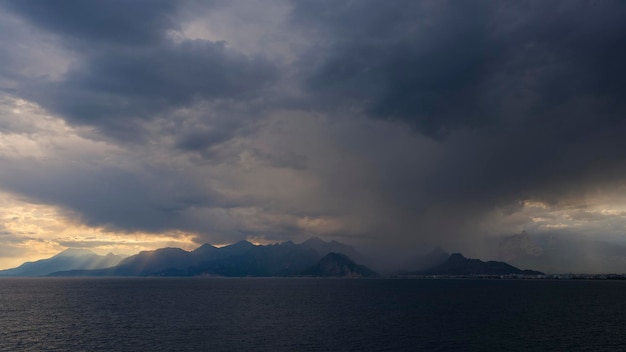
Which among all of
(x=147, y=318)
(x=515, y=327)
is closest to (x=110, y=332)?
(x=147, y=318)

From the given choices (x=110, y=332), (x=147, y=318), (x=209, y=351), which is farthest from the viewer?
(x=147, y=318)

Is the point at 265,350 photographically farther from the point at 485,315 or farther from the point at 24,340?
the point at 485,315

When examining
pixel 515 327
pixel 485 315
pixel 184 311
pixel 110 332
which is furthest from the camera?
pixel 184 311

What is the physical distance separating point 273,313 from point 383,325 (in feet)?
150

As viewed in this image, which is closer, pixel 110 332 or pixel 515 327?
pixel 110 332

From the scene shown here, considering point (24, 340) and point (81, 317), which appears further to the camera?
point (81, 317)

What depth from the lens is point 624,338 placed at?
322ft

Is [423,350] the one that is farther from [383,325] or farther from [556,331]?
[556,331]

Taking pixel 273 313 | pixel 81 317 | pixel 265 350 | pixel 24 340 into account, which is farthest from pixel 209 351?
pixel 81 317

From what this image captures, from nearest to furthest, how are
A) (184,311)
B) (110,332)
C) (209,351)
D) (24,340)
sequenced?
1. (209,351)
2. (24,340)
3. (110,332)
4. (184,311)

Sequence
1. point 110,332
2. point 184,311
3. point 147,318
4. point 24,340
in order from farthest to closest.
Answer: point 184,311 → point 147,318 → point 110,332 → point 24,340

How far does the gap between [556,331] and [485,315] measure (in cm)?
3636

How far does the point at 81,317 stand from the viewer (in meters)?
136

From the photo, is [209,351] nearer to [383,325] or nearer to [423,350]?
[423,350]
